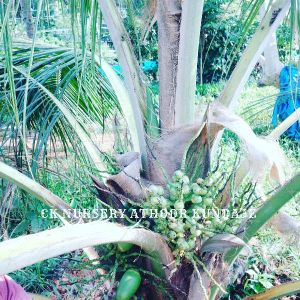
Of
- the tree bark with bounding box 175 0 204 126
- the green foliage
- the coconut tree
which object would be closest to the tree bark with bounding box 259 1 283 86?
the green foliage

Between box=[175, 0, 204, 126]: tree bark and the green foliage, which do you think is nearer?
box=[175, 0, 204, 126]: tree bark

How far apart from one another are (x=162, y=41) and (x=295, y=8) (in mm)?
348

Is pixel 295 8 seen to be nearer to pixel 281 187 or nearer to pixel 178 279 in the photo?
pixel 281 187

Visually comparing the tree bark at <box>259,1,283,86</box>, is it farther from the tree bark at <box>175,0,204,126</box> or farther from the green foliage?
the tree bark at <box>175,0,204,126</box>

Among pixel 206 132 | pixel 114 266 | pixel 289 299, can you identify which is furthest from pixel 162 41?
pixel 289 299

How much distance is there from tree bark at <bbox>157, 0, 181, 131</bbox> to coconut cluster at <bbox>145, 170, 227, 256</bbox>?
7.0 inches

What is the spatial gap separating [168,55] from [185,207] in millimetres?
372

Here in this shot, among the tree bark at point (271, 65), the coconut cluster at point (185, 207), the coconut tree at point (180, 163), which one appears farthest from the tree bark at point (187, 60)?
the tree bark at point (271, 65)

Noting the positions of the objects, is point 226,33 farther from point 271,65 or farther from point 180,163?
point 180,163

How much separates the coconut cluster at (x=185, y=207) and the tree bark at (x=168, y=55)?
18cm

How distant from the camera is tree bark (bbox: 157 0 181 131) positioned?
1.14 metres

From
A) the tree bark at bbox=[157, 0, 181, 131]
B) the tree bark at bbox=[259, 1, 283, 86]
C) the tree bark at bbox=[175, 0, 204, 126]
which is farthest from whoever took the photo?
the tree bark at bbox=[259, 1, 283, 86]

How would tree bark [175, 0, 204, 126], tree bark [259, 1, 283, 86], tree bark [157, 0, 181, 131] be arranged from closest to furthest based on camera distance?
tree bark [175, 0, 204, 126] < tree bark [157, 0, 181, 131] < tree bark [259, 1, 283, 86]

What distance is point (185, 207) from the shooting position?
3.54 ft
